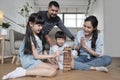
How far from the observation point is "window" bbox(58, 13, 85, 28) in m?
12.7

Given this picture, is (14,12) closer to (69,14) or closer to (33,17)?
(33,17)

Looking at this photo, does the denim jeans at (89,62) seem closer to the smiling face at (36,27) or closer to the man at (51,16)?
the man at (51,16)

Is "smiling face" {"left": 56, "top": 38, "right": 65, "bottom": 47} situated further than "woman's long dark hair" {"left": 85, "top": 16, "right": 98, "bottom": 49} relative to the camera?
Yes

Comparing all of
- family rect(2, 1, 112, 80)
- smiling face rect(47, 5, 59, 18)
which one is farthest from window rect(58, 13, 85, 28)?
smiling face rect(47, 5, 59, 18)

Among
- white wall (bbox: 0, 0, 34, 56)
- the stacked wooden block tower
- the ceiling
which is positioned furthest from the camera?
the ceiling

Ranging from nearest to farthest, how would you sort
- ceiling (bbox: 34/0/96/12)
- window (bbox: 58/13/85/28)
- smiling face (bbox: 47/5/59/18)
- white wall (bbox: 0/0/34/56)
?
smiling face (bbox: 47/5/59/18)
white wall (bbox: 0/0/34/56)
ceiling (bbox: 34/0/96/12)
window (bbox: 58/13/85/28)

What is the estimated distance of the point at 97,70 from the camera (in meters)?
2.74

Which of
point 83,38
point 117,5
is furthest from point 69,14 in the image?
point 83,38

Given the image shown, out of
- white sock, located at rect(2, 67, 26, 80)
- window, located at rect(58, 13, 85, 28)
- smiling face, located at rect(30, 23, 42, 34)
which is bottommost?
white sock, located at rect(2, 67, 26, 80)

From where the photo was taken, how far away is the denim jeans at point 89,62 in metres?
2.79

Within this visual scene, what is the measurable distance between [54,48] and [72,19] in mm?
9974

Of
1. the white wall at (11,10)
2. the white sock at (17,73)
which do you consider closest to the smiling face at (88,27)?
the white sock at (17,73)

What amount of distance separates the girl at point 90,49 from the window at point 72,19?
9.80 metres

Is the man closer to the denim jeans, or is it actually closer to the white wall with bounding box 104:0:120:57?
the denim jeans
